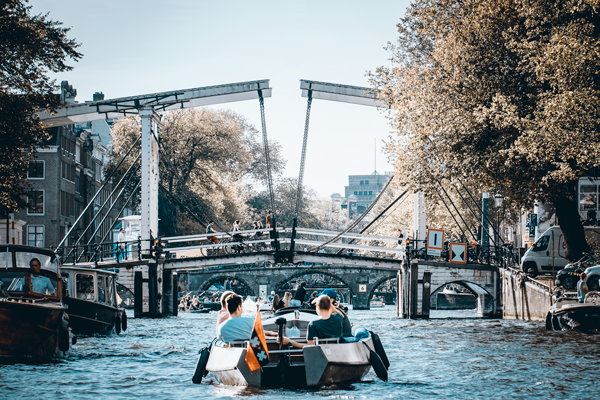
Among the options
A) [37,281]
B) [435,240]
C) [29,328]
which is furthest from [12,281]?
[435,240]

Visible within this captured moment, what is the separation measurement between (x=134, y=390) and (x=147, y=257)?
21184 millimetres

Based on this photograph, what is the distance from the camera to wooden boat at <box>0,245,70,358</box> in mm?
13969

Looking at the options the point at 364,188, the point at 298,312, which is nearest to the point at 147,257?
the point at 298,312

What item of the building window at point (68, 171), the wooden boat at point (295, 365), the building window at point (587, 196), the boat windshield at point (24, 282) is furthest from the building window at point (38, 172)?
the wooden boat at point (295, 365)

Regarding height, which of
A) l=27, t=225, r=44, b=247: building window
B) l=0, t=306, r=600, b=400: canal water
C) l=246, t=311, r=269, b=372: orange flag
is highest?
l=27, t=225, r=44, b=247: building window

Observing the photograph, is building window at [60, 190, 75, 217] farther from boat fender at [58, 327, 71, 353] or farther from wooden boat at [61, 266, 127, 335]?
boat fender at [58, 327, 71, 353]

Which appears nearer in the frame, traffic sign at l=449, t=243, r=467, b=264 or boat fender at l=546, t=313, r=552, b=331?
boat fender at l=546, t=313, r=552, b=331

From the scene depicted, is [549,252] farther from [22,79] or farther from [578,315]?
[22,79]

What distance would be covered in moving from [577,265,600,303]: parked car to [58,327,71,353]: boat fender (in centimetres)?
1281

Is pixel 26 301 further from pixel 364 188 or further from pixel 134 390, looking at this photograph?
pixel 364 188

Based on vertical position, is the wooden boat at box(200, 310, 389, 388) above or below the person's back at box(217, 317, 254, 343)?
below

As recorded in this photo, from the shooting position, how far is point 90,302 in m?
21.8

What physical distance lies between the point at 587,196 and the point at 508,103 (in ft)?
43.8

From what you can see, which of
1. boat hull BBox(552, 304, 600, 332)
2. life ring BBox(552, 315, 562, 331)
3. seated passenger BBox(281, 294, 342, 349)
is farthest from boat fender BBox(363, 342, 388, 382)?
life ring BBox(552, 315, 562, 331)
